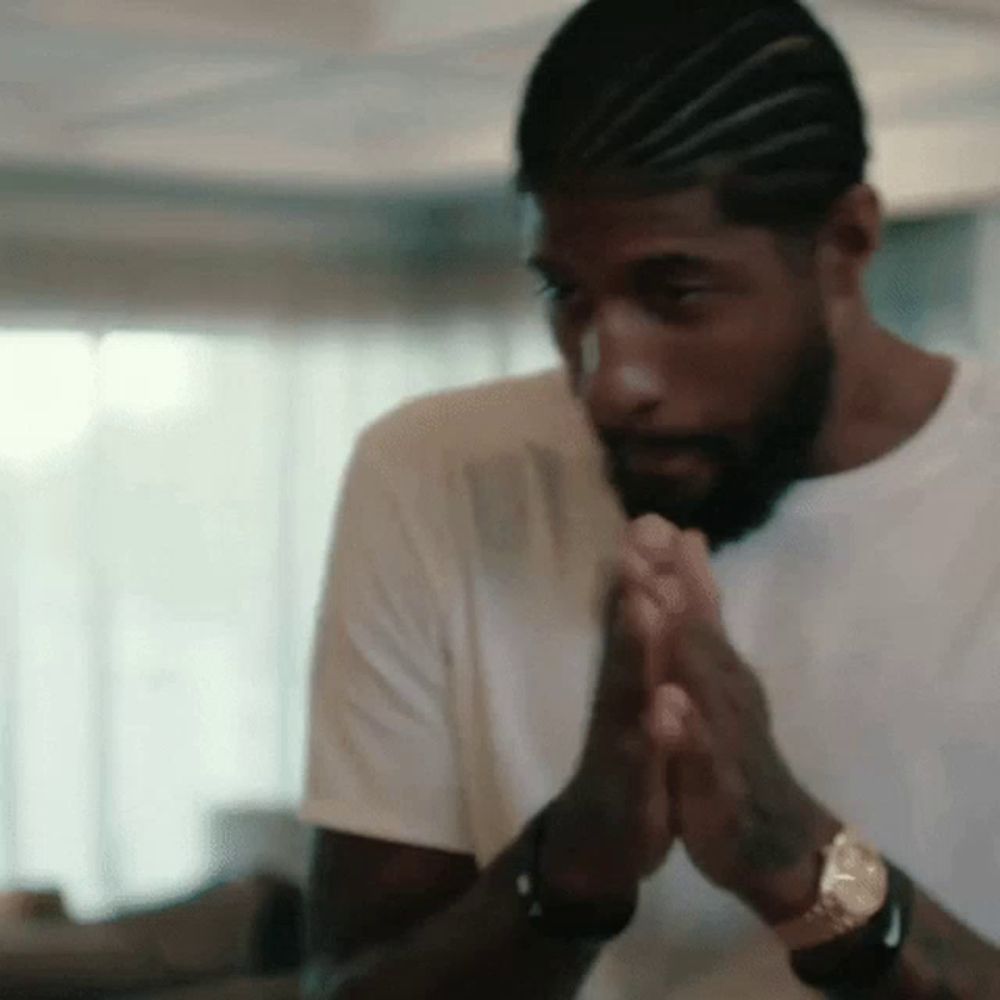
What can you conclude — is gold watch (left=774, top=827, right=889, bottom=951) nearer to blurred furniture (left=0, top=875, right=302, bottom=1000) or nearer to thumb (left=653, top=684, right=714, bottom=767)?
thumb (left=653, top=684, right=714, bottom=767)

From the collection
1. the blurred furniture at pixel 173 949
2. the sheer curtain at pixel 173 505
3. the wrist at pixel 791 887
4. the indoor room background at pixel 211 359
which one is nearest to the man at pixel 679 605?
the wrist at pixel 791 887

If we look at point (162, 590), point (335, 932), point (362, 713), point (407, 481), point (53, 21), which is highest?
point (53, 21)

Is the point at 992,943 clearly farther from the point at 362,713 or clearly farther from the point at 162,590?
the point at 162,590

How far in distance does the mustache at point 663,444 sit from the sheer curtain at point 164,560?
2.62 metres

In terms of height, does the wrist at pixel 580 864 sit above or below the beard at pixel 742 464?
below

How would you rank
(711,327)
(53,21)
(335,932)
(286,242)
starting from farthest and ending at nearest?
(286,242) < (53,21) < (335,932) < (711,327)

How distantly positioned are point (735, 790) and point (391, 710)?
0.66 ft

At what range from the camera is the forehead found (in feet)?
2.72

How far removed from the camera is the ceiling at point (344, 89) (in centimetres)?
224

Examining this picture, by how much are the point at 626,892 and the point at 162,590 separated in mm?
2759

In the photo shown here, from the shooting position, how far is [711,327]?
0.84 metres

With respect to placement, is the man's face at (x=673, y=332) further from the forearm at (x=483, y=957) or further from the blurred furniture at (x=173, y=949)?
Result: the blurred furniture at (x=173, y=949)

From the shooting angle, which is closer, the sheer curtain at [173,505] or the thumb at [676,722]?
the thumb at [676,722]

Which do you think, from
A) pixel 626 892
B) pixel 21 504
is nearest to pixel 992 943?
pixel 626 892
